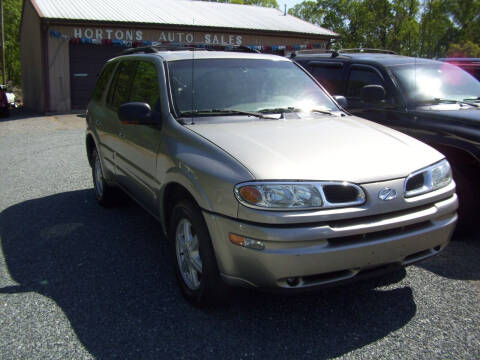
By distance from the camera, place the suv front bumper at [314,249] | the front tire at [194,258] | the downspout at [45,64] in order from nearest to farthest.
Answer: the suv front bumper at [314,249]
the front tire at [194,258]
the downspout at [45,64]

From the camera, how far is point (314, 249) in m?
2.75

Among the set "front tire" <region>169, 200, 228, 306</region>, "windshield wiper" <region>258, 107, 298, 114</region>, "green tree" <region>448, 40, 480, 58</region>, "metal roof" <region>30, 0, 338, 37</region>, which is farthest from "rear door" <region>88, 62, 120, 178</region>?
"green tree" <region>448, 40, 480, 58</region>

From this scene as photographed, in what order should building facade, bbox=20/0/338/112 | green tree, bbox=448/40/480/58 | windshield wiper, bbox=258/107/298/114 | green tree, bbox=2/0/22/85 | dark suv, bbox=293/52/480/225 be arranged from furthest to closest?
green tree, bbox=2/0/22/85, green tree, bbox=448/40/480/58, building facade, bbox=20/0/338/112, dark suv, bbox=293/52/480/225, windshield wiper, bbox=258/107/298/114

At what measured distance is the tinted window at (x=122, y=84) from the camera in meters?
4.83

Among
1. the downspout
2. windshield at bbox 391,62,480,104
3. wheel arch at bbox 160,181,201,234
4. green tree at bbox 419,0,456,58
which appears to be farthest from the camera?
green tree at bbox 419,0,456,58

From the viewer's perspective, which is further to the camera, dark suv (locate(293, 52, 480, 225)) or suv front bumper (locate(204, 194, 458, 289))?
dark suv (locate(293, 52, 480, 225))

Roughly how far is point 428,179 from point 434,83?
2.91m

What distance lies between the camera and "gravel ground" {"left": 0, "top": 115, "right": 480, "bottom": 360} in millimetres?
2893

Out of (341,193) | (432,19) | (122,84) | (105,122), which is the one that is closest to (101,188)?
(105,122)

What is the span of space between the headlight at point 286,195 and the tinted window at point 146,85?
1516mm

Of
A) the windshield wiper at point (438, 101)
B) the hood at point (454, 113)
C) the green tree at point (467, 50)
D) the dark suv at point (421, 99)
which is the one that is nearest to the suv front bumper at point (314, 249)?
the dark suv at point (421, 99)

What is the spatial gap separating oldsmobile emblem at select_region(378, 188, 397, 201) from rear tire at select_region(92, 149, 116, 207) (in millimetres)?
3469

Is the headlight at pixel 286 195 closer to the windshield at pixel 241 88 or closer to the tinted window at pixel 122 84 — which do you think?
the windshield at pixel 241 88

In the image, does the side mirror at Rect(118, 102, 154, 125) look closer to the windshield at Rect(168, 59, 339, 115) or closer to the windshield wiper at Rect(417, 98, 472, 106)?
the windshield at Rect(168, 59, 339, 115)
